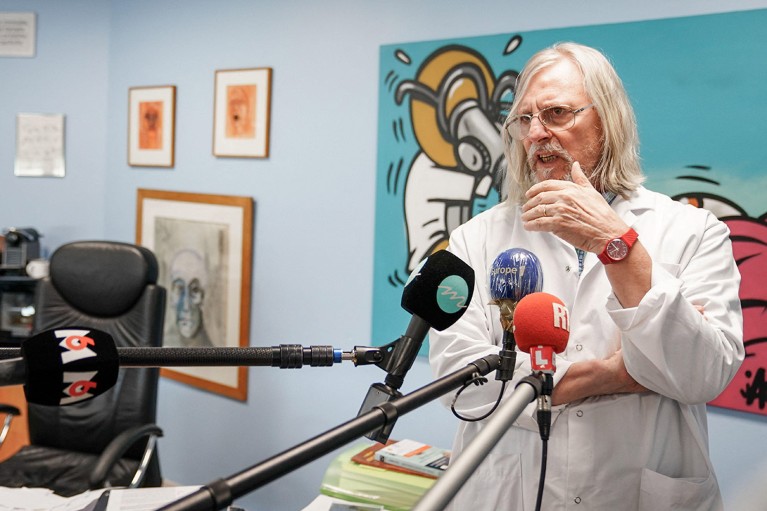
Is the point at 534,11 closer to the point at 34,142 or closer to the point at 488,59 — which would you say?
the point at 488,59

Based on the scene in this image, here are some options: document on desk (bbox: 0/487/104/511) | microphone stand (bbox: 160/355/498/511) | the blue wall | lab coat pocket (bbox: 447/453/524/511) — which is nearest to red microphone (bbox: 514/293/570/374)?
microphone stand (bbox: 160/355/498/511)

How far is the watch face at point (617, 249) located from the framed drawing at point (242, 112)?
7.68 ft

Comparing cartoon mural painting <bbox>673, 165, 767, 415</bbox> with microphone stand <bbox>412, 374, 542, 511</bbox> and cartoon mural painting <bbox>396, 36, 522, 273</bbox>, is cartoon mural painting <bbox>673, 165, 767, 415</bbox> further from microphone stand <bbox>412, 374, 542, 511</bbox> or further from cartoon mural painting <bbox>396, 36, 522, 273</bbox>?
microphone stand <bbox>412, 374, 542, 511</bbox>

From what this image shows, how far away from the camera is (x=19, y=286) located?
4.07 metres

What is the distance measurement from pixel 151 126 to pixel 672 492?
11.0ft

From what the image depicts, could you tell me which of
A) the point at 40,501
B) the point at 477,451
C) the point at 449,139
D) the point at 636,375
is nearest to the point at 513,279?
the point at 636,375

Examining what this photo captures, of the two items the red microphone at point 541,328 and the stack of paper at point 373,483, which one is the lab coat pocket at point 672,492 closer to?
the red microphone at point 541,328

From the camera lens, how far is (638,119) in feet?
7.51

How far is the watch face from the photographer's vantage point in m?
1.31

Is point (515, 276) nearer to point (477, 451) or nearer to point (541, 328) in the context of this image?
point (541, 328)

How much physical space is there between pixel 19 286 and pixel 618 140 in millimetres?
3574

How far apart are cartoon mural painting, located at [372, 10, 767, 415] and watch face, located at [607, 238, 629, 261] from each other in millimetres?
982

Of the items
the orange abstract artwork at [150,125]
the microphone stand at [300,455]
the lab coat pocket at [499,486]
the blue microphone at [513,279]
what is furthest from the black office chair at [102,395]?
the microphone stand at [300,455]

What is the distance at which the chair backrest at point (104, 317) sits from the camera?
2.74m
